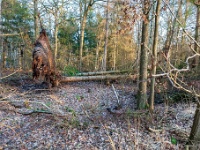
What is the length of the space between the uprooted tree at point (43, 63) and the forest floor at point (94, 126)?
169cm

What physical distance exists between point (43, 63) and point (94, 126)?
4440 mm

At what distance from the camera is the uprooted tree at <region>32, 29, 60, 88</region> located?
27.2ft

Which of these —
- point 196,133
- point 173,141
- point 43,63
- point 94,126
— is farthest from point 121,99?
point 196,133

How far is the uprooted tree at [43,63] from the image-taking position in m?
8.28

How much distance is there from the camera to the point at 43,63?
841 cm

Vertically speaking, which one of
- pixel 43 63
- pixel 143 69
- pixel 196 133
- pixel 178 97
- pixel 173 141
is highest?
pixel 43 63

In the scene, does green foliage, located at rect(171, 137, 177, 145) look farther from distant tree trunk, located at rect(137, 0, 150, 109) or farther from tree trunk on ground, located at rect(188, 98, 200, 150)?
distant tree trunk, located at rect(137, 0, 150, 109)

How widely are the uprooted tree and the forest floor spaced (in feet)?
5.56

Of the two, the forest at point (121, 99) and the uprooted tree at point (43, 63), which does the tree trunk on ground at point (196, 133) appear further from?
the uprooted tree at point (43, 63)

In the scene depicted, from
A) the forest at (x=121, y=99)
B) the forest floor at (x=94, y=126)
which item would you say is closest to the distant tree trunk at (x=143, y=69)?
the forest at (x=121, y=99)

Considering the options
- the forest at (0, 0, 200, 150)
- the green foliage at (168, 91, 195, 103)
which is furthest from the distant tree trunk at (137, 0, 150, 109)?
the green foliage at (168, 91, 195, 103)

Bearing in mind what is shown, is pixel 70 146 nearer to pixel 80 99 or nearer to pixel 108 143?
pixel 108 143

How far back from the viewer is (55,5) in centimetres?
1261

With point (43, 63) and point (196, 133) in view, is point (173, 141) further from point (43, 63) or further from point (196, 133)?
point (43, 63)
